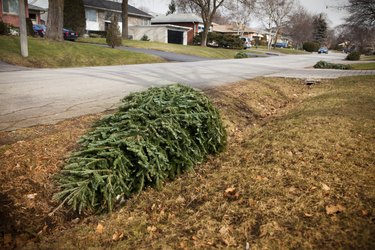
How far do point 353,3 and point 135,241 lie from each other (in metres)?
26.4

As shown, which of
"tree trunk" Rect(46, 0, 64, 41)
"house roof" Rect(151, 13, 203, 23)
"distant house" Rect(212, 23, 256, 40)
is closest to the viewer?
"tree trunk" Rect(46, 0, 64, 41)

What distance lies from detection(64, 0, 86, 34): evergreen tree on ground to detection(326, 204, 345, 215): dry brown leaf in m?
36.3

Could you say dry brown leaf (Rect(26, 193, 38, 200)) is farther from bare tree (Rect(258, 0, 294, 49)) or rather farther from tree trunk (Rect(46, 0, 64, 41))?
bare tree (Rect(258, 0, 294, 49))

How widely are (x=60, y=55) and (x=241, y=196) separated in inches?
587

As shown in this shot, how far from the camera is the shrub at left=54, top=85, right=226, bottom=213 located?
10.3 ft

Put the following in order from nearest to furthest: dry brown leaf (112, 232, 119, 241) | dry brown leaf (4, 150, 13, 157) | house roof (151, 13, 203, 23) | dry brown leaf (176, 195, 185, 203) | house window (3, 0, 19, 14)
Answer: dry brown leaf (112, 232, 119, 241)
dry brown leaf (176, 195, 185, 203)
dry brown leaf (4, 150, 13, 157)
house window (3, 0, 19, 14)
house roof (151, 13, 203, 23)

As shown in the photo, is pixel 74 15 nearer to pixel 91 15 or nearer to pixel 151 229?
pixel 91 15

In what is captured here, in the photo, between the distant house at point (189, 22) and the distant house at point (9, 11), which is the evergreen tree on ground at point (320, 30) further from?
the distant house at point (9, 11)

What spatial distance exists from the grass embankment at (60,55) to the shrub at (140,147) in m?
11.7

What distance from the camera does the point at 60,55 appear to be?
603 inches

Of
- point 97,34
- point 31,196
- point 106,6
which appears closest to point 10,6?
point 97,34

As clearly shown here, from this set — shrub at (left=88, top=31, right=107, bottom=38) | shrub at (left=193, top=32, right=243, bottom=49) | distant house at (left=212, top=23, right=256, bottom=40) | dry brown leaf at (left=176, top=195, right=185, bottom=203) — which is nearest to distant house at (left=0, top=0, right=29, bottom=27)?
shrub at (left=88, top=31, right=107, bottom=38)

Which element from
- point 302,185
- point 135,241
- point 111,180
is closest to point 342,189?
point 302,185

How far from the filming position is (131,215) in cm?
308
